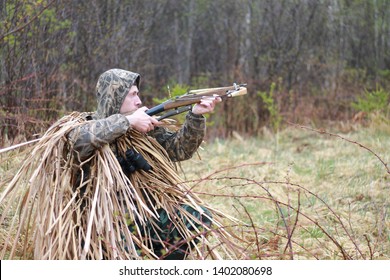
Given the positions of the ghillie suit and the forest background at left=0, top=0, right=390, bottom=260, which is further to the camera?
the forest background at left=0, top=0, right=390, bottom=260

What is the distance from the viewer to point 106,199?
326 cm

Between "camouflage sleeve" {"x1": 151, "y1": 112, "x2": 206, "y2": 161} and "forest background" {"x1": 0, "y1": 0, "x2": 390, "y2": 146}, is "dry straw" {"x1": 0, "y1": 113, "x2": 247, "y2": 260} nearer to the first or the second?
"camouflage sleeve" {"x1": 151, "y1": 112, "x2": 206, "y2": 161}

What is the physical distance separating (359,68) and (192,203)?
1197cm

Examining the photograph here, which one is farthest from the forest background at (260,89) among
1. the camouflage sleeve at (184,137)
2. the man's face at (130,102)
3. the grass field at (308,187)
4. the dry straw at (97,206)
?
the man's face at (130,102)

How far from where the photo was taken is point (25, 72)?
291 inches

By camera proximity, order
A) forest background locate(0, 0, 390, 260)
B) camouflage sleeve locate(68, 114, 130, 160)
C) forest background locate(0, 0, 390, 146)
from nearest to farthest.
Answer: camouflage sleeve locate(68, 114, 130, 160) < forest background locate(0, 0, 390, 260) < forest background locate(0, 0, 390, 146)

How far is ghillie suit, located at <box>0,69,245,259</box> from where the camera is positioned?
3191mm

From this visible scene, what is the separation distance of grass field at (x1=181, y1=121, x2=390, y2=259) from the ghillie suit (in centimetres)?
22

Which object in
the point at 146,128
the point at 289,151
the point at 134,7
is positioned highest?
the point at 134,7

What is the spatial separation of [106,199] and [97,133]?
35 cm

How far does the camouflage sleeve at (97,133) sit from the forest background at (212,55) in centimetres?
259

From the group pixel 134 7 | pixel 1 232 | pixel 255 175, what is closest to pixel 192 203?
pixel 1 232

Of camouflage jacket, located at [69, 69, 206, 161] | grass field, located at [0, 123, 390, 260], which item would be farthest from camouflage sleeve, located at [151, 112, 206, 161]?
grass field, located at [0, 123, 390, 260]
